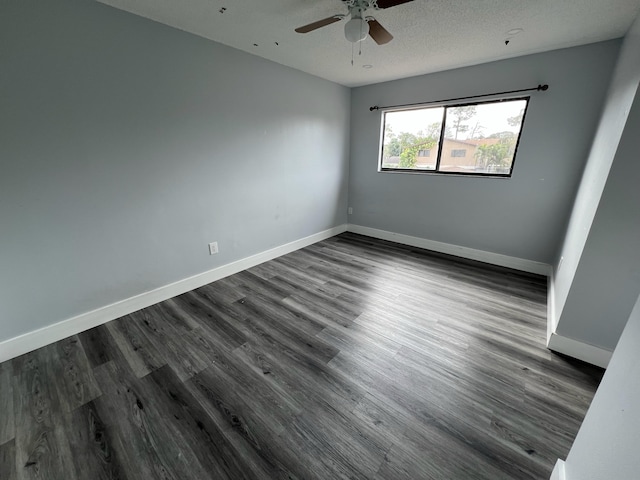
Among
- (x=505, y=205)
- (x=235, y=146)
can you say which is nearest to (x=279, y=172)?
(x=235, y=146)

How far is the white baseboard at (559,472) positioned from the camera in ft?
3.30

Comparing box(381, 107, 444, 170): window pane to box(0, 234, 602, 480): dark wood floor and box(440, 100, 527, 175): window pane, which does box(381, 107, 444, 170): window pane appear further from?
box(0, 234, 602, 480): dark wood floor

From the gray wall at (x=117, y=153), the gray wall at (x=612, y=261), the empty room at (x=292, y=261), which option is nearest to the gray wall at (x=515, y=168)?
the empty room at (x=292, y=261)

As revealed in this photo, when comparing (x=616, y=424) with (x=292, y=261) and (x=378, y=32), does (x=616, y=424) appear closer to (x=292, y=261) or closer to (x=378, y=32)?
(x=378, y=32)

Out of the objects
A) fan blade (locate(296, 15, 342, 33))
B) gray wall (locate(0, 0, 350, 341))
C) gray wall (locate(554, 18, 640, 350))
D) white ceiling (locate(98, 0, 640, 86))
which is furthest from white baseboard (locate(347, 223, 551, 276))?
fan blade (locate(296, 15, 342, 33))

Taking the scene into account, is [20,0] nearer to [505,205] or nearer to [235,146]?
[235,146]

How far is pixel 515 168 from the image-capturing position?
9.63ft

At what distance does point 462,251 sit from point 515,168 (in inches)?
47.2

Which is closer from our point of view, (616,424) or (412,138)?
(616,424)

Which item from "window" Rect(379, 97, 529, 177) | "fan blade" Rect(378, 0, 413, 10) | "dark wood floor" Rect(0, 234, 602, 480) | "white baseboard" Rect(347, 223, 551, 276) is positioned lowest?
"dark wood floor" Rect(0, 234, 602, 480)

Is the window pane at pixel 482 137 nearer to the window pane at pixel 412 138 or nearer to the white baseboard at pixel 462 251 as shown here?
the window pane at pixel 412 138

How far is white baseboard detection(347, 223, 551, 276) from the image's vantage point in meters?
3.06

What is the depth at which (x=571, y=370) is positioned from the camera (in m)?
1.68

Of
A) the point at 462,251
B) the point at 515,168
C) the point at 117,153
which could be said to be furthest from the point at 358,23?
the point at 462,251
